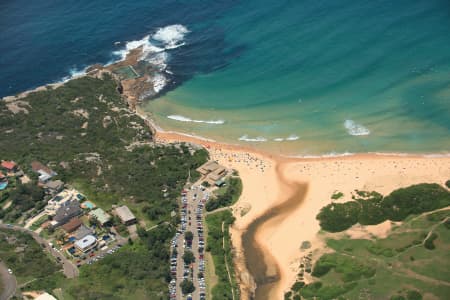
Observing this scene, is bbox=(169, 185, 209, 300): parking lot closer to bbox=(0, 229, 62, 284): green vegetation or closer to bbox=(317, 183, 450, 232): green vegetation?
bbox=(0, 229, 62, 284): green vegetation

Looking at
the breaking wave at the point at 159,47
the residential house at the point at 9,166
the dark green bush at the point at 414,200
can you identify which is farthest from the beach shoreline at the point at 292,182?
the residential house at the point at 9,166

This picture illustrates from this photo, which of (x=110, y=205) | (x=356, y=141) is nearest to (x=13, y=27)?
(x=110, y=205)

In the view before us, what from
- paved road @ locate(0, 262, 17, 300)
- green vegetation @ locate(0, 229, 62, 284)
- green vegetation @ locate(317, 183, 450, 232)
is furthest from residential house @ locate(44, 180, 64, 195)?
green vegetation @ locate(317, 183, 450, 232)

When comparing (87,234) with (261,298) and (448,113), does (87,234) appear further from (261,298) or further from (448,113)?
(448,113)

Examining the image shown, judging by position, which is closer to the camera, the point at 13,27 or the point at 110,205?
the point at 110,205

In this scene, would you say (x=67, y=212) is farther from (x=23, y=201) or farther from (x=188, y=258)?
(x=188, y=258)

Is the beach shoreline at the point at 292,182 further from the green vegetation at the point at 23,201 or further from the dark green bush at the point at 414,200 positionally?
the green vegetation at the point at 23,201
